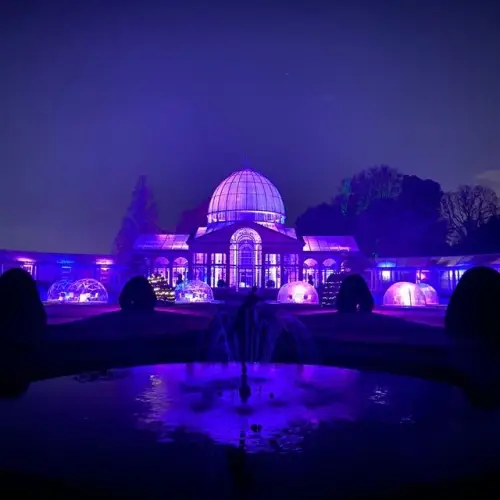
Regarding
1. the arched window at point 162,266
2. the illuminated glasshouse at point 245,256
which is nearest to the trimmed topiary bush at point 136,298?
the illuminated glasshouse at point 245,256

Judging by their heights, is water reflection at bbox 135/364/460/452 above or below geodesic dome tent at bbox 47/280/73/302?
below

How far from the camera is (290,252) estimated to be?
55.3 metres

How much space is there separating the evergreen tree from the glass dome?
585 inches

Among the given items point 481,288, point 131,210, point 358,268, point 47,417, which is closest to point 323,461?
point 47,417

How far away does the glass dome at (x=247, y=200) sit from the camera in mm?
62062

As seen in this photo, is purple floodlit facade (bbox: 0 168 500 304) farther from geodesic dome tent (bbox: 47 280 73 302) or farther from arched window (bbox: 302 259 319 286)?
geodesic dome tent (bbox: 47 280 73 302)

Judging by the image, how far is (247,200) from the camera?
204ft

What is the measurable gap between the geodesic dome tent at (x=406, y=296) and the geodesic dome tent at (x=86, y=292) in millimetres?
→ 21119

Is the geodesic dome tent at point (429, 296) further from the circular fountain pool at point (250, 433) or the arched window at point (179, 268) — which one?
the arched window at point (179, 268)

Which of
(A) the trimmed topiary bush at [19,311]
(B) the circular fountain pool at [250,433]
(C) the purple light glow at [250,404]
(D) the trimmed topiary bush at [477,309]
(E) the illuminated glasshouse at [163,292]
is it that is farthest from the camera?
(E) the illuminated glasshouse at [163,292]

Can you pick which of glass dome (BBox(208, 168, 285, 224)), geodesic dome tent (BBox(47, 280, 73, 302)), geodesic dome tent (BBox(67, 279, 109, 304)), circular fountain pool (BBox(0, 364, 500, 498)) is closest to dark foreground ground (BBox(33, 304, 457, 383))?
circular fountain pool (BBox(0, 364, 500, 498))

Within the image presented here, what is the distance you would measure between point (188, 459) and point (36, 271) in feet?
165

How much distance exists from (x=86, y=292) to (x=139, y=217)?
132 feet

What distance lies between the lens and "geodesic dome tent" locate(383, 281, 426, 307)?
107ft
